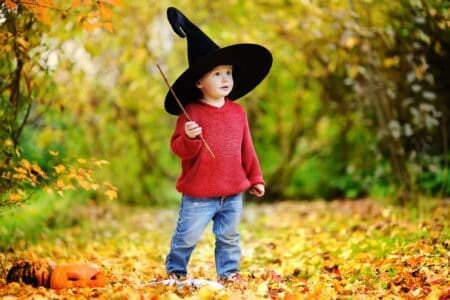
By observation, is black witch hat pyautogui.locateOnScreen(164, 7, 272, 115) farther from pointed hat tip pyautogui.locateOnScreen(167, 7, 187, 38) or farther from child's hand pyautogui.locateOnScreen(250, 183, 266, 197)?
child's hand pyautogui.locateOnScreen(250, 183, 266, 197)

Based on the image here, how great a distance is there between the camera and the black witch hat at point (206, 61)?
419cm

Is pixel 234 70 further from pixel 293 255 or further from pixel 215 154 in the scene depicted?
pixel 293 255

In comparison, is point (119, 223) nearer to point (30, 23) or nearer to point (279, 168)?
point (279, 168)

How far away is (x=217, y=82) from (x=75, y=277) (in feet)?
4.63

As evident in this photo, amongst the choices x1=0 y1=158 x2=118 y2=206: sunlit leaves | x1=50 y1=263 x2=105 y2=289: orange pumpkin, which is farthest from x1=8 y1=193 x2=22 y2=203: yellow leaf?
x1=50 y1=263 x2=105 y2=289: orange pumpkin

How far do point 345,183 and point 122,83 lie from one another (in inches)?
134

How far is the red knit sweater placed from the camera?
428 centimetres

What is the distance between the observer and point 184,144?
13.7 ft

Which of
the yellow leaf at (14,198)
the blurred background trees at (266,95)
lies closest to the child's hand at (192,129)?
the blurred background trees at (266,95)

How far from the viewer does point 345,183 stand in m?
9.86

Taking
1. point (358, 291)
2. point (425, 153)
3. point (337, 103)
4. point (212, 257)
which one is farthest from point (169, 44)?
point (358, 291)

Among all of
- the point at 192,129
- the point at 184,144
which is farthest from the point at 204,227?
the point at 192,129

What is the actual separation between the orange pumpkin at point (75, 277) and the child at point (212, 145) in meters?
0.58

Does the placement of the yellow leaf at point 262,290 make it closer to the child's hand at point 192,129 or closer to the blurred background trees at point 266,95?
the child's hand at point 192,129
